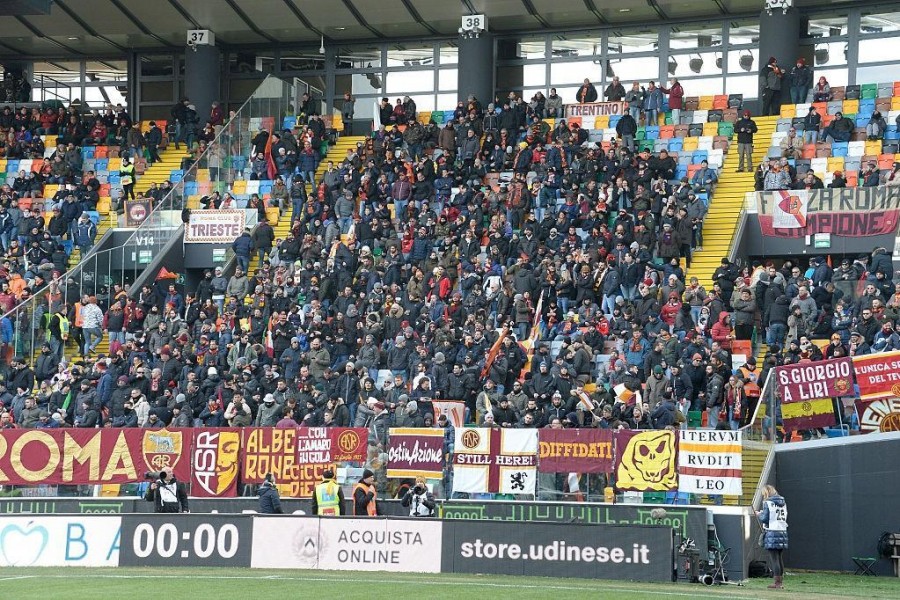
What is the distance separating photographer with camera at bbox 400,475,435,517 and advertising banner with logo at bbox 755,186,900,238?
45.0 feet

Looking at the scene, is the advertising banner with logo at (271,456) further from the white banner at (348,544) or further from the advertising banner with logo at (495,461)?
the white banner at (348,544)

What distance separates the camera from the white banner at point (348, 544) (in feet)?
69.8

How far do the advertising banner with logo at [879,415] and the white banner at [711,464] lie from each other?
3.07 meters

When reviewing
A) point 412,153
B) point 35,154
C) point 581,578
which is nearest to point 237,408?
point 581,578

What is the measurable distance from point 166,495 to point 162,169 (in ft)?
74.6

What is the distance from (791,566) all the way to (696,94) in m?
21.2

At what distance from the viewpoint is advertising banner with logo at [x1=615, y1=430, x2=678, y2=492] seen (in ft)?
77.8

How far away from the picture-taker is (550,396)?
27.8m

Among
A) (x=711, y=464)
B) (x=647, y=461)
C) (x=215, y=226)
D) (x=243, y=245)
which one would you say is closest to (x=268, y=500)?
(x=647, y=461)

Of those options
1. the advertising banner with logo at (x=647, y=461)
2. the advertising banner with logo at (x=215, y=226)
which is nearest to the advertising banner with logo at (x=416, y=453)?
the advertising banner with logo at (x=647, y=461)

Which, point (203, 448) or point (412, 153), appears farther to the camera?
point (412, 153)

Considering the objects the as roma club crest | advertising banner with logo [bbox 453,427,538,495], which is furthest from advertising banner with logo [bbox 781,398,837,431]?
the as roma club crest

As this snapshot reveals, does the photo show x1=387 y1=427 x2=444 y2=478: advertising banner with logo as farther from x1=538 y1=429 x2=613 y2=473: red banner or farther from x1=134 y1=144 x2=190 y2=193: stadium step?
x1=134 y1=144 x2=190 y2=193: stadium step

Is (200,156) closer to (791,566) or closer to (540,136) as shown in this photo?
(540,136)
